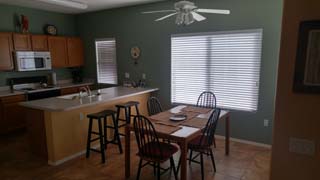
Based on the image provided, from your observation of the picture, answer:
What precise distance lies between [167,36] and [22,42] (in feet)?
10.5

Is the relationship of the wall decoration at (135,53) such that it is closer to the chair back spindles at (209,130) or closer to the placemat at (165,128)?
the placemat at (165,128)

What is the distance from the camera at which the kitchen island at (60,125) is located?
11.4ft

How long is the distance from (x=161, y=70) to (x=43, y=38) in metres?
2.95

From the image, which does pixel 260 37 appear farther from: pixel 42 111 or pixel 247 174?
pixel 42 111

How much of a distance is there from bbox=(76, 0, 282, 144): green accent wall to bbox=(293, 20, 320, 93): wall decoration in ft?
8.24

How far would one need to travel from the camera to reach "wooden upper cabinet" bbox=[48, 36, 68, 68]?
574 cm

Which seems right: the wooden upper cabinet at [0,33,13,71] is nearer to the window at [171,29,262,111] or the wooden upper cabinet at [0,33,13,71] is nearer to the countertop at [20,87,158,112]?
the countertop at [20,87,158,112]

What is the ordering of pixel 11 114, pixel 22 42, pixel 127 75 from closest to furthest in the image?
1. pixel 11 114
2. pixel 22 42
3. pixel 127 75

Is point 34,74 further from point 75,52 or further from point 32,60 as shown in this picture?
point 75,52

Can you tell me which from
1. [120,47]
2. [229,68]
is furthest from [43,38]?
[229,68]

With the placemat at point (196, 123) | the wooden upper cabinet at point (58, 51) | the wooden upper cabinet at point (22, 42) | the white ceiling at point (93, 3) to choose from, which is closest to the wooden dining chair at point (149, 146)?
the placemat at point (196, 123)

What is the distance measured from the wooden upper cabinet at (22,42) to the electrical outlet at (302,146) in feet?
17.7

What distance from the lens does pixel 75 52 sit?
6.31 meters

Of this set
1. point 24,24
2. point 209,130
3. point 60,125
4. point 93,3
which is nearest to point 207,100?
point 209,130
